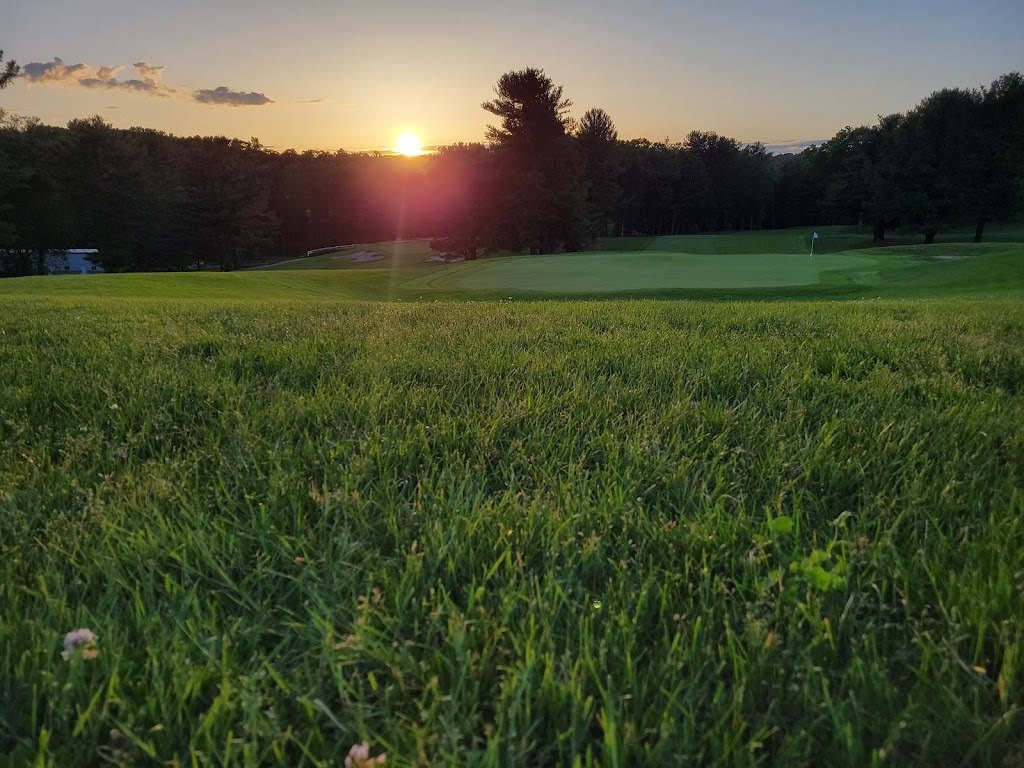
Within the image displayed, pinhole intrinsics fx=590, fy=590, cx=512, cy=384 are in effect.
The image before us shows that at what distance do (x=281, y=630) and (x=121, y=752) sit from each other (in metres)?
0.32

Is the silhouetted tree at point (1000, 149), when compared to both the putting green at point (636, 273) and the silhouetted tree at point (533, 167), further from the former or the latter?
the putting green at point (636, 273)

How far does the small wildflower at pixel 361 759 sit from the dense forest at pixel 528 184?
41455 mm

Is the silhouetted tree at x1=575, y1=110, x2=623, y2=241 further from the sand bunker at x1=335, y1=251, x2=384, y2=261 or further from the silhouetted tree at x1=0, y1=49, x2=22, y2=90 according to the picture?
the silhouetted tree at x1=0, y1=49, x2=22, y2=90

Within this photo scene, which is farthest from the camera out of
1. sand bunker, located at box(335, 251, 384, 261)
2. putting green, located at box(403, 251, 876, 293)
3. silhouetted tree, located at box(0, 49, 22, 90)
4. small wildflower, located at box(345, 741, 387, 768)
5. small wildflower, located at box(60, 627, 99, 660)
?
sand bunker, located at box(335, 251, 384, 261)

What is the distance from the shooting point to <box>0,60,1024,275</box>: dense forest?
127ft

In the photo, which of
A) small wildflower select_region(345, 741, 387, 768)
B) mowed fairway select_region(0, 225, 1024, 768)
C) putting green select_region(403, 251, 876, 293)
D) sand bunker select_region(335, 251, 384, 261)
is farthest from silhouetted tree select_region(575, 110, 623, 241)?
small wildflower select_region(345, 741, 387, 768)

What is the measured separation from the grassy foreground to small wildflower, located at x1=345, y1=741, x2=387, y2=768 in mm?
23

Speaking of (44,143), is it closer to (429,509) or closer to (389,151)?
(389,151)

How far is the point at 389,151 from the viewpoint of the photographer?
80500mm

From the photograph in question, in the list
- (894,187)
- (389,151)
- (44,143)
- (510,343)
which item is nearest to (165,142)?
(44,143)

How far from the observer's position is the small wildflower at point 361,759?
0.84 meters

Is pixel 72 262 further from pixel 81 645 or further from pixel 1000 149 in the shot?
pixel 1000 149

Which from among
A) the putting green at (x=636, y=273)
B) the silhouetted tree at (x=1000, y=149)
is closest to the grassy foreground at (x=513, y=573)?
the putting green at (x=636, y=273)

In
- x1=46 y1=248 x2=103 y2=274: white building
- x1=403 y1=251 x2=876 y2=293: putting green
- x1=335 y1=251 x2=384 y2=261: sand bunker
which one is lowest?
x1=403 y1=251 x2=876 y2=293: putting green
